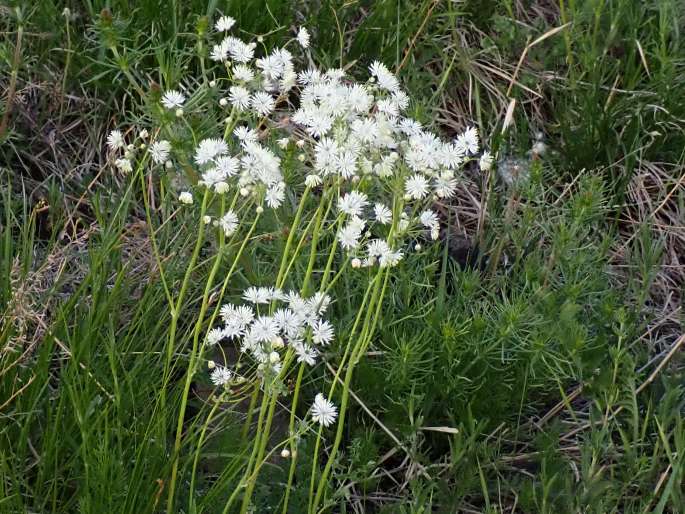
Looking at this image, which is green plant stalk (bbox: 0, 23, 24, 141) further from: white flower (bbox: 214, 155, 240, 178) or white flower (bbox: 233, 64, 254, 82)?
white flower (bbox: 214, 155, 240, 178)

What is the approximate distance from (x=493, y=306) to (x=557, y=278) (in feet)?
1.07

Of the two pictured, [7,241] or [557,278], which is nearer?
[7,241]

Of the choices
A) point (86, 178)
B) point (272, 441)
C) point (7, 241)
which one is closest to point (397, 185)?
point (272, 441)

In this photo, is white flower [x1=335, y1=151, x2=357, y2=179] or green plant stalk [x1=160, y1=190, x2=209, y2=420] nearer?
white flower [x1=335, y1=151, x2=357, y2=179]

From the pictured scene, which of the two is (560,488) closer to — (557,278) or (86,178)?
(557,278)

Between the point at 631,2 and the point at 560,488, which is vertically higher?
the point at 631,2

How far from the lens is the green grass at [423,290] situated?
7.39 feet

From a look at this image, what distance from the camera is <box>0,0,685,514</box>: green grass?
2.25 m

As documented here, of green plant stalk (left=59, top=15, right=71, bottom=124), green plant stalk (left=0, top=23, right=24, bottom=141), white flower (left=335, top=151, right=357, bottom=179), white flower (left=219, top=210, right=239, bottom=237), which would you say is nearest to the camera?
white flower (left=335, top=151, right=357, bottom=179)

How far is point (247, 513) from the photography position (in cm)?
211

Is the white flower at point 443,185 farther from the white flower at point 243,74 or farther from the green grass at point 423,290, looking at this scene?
the green grass at point 423,290

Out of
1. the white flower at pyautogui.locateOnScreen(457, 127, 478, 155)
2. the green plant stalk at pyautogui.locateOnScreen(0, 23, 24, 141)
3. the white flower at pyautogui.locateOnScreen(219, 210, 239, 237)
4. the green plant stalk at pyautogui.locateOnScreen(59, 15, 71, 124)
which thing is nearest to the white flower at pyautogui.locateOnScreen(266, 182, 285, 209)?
the white flower at pyautogui.locateOnScreen(219, 210, 239, 237)

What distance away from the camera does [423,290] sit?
112 inches

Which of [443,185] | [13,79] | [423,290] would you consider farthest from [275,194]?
[13,79]
